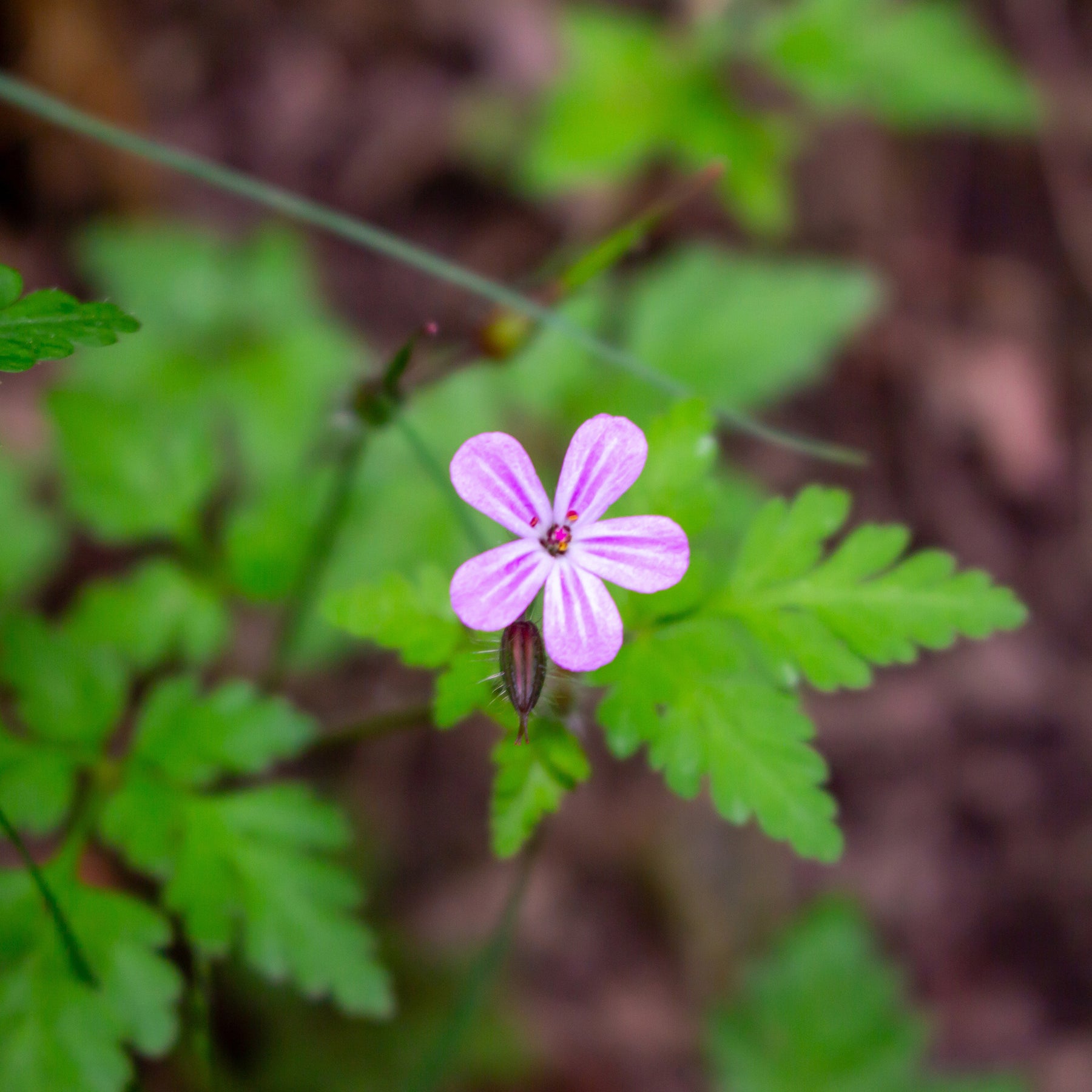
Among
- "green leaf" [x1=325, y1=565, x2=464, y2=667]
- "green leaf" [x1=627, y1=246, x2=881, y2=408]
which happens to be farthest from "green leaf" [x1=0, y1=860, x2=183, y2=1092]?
"green leaf" [x1=627, y1=246, x2=881, y2=408]

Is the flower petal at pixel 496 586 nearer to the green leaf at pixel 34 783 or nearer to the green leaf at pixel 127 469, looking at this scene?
the green leaf at pixel 34 783

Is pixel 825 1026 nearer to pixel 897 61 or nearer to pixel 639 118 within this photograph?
pixel 639 118

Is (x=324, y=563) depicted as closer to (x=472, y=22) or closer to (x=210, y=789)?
(x=210, y=789)

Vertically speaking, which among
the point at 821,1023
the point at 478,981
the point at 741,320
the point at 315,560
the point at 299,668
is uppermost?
the point at 741,320

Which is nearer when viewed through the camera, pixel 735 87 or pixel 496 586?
pixel 496 586

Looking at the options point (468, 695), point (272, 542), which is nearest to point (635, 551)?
point (468, 695)

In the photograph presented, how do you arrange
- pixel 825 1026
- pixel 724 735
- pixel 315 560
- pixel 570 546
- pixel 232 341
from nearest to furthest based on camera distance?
pixel 570 546 < pixel 724 735 < pixel 315 560 < pixel 825 1026 < pixel 232 341
